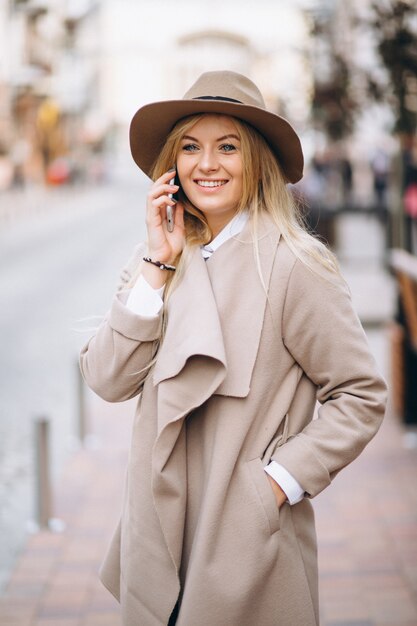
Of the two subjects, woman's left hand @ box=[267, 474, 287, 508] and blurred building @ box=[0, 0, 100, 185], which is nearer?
woman's left hand @ box=[267, 474, 287, 508]

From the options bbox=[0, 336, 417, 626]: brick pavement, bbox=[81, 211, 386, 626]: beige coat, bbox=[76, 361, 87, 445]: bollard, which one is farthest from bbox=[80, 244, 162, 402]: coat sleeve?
bbox=[76, 361, 87, 445]: bollard

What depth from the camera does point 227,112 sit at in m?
2.14

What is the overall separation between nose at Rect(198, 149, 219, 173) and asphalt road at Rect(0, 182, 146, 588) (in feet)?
1.69

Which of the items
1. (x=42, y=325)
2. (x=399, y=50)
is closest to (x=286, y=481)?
(x=399, y=50)

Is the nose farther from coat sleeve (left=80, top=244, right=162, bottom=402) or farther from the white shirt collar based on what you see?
coat sleeve (left=80, top=244, right=162, bottom=402)

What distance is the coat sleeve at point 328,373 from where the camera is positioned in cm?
211

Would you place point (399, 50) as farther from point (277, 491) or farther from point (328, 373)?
point (277, 491)

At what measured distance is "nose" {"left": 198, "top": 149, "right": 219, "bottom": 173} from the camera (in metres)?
2.16

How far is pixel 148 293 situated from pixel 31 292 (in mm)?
12252

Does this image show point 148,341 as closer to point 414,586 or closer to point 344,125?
point 414,586

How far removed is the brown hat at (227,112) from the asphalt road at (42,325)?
522mm

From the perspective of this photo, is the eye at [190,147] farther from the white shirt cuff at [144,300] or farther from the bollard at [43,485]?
the bollard at [43,485]

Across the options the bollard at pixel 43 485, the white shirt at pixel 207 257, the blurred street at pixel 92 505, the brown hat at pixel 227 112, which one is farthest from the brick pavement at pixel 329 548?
the brown hat at pixel 227 112

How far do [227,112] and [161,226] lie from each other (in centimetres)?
32
